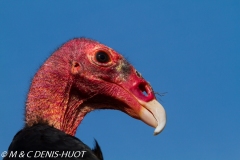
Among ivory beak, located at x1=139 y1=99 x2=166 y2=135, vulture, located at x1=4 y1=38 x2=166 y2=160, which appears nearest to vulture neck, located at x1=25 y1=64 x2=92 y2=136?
vulture, located at x1=4 y1=38 x2=166 y2=160

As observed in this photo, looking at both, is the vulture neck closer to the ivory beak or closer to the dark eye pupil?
the dark eye pupil

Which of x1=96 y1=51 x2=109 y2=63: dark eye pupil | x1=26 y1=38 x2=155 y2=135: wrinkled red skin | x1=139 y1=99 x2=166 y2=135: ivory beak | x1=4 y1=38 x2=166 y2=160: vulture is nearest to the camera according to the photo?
x1=139 y1=99 x2=166 y2=135: ivory beak

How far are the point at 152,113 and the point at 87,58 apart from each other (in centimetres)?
160

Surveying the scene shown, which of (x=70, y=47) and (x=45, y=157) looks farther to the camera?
(x=70, y=47)

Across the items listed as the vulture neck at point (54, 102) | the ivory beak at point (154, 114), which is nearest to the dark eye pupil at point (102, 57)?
the vulture neck at point (54, 102)

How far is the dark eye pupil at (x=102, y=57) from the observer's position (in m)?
9.87

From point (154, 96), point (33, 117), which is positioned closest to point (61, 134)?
point (33, 117)

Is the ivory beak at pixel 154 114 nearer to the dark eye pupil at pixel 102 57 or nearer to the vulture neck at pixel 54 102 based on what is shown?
the dark eye pupil at pixel 102 57

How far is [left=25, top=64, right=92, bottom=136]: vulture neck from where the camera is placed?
9.27 meters

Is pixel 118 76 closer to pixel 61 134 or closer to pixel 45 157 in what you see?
pixel 61 134

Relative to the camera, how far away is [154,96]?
9.43m

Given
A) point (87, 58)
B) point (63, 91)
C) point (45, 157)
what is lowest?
point (45, 157)

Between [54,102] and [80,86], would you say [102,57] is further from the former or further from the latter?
[54,102]

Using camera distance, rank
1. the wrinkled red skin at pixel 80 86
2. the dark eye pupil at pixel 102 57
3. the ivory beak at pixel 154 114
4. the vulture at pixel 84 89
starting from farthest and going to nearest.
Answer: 1. the dark eye pupil at pixel 102 57
2. the wrinkled red skin at pixel 80 86
3. the vulture at pixel 84 89
4. the ivory beak at pixel 154 114
